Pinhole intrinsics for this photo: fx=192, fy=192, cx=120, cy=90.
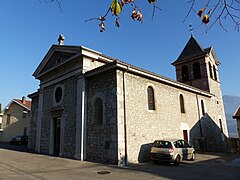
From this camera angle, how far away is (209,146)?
717 inches

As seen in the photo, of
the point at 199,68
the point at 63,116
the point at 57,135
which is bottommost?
the point at 57,135

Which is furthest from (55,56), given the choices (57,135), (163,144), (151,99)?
(163,144)

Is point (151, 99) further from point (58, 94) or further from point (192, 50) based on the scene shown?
point (192, 50)

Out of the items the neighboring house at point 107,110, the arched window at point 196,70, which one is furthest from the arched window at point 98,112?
the arched window at point 196,70

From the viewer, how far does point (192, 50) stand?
24.4 meters

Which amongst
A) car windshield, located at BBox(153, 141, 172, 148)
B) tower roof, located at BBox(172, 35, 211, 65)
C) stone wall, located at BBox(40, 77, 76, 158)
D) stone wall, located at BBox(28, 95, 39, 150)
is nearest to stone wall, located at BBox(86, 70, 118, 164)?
stone wall, located at BBox(40, 77, 76, 158)

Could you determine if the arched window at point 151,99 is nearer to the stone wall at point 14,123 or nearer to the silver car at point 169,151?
the silver car at point 169,151

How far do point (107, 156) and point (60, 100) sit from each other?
6307 mm

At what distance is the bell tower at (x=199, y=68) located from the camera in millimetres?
21641

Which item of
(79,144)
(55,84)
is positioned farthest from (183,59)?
(79,144)

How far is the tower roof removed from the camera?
75.5ft

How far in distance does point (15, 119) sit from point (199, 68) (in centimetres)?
2734

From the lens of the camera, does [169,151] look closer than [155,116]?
Yes

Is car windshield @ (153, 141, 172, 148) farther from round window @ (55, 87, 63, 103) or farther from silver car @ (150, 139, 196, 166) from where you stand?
round window @ (55, 87, 63, 103)
